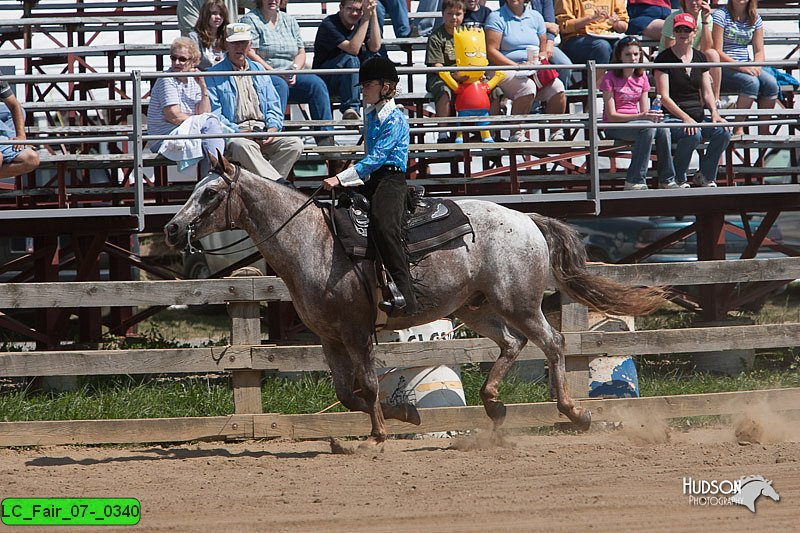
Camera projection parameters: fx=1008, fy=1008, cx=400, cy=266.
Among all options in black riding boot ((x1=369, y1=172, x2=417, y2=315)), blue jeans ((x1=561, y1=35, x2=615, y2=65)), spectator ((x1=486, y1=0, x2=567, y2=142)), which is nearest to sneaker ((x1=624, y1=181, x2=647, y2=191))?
spectator ((x1=486, y1=0, x2=567, y2=142))

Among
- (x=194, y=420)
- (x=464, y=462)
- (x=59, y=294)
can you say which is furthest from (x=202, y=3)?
(x=464, y=462)

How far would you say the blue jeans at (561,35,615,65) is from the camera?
1179 cm

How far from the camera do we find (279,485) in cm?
657

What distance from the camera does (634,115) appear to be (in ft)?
33.8

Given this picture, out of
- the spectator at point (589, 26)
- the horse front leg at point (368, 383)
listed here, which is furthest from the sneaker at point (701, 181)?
the horse front leg at point (368, 383)

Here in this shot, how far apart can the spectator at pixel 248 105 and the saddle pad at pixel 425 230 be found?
1.91 m

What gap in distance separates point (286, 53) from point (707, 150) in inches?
182

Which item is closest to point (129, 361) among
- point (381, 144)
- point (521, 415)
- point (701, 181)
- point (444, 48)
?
point (381, 144)

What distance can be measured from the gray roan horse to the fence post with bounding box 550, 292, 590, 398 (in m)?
0.30

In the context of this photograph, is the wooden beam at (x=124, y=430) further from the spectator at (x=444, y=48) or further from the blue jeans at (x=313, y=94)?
the spectator at (x=444, y=48)

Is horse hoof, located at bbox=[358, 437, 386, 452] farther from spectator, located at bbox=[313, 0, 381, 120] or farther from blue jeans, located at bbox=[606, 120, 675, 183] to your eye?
spectator, located at bbox=[313, 0, 381, 120]

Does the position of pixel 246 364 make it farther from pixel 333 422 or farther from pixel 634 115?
pixel 634 115

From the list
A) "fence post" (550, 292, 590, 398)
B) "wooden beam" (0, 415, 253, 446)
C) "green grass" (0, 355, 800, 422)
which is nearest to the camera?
"wooden beam" (0, 415, 253, 446)

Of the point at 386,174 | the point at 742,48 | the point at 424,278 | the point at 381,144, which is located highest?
the point at 742,48
